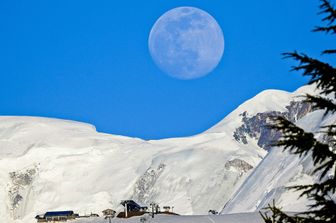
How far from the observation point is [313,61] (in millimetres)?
10719

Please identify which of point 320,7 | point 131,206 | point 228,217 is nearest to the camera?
point 320,7

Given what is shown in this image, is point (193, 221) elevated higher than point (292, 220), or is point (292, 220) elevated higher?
point (193, 221)

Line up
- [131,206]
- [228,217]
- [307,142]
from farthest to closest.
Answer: [131,206], [228,217], [307,142]

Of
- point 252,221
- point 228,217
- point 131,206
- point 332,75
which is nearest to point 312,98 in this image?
point 332,75

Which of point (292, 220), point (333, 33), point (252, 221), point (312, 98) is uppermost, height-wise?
point (252, 221)

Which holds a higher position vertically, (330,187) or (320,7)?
(320,7)

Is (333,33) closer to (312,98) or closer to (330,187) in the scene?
(312,98)

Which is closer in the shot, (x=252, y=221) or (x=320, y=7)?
(x=320, y=7)

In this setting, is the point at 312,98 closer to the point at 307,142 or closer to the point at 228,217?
the point at 307,142

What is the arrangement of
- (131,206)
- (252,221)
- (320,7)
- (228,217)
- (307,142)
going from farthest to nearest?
(131,206) → (228,217) → (252,221) → (320,7) → (307,142)

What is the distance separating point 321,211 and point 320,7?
2.76 metres

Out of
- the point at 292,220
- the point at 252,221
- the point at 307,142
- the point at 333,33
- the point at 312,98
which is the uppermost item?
the point at 252,221

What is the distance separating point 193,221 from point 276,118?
249ft

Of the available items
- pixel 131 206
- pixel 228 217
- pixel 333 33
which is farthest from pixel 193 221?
pixel 131 206
